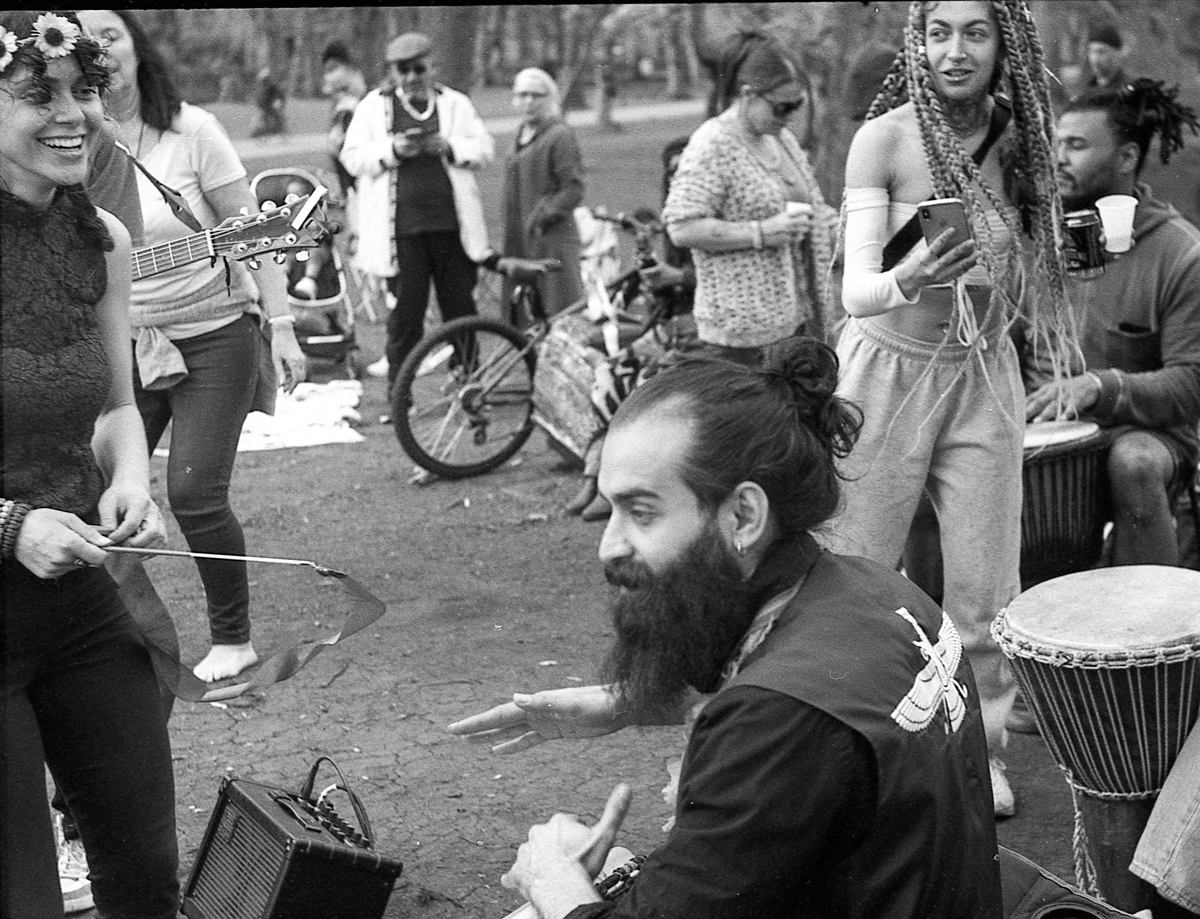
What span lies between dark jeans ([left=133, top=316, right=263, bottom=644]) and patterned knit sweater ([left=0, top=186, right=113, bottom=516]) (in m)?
0.82

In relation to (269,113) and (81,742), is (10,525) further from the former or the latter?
(269,113)

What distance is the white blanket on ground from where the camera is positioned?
4879 millimetres

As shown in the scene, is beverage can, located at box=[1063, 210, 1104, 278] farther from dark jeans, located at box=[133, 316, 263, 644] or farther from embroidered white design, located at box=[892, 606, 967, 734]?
dark jeans, located at box=[133, 316, 263, 644]

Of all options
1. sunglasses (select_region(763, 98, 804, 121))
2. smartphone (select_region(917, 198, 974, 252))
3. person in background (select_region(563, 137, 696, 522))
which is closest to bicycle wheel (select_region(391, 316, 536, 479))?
person in background (select_region(563, 137, 696, 522))

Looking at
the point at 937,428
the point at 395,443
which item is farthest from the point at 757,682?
the point at 395,443

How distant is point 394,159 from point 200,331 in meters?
3.72

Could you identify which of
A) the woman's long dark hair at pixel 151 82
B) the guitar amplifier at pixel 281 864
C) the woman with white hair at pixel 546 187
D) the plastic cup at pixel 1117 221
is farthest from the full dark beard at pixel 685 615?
the woman with white hair at pixel 546 187

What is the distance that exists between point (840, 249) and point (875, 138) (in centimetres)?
38

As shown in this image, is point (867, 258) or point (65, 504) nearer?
point (65, 504)

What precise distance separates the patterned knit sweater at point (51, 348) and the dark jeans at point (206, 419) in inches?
32.2

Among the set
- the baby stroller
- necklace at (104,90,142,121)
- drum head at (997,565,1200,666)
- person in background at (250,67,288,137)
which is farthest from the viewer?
person in background at (250,67,288,137)

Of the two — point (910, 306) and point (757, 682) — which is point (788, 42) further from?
point (757, 682)

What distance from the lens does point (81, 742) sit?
7.47 ft

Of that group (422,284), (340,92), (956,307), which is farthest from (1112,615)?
(340,92)
